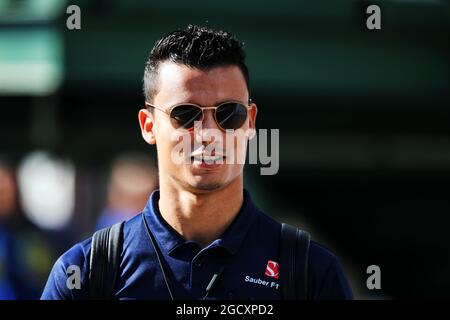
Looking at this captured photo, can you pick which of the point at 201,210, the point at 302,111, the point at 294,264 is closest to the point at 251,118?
the point at 201,210

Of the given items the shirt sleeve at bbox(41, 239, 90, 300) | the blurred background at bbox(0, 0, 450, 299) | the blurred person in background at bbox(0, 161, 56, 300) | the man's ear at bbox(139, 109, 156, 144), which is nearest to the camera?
the shirt sleeve at bbox(41, 239, 90, 300)

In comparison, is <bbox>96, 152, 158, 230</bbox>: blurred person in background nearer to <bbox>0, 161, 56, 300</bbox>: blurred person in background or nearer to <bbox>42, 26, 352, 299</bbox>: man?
<bbox>0, 161, 56, 300</bbox>: blurred person in background

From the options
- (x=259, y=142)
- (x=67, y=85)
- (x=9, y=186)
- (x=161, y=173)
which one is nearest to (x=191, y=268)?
(x=161, y=173)

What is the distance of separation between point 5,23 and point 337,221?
5262 mm

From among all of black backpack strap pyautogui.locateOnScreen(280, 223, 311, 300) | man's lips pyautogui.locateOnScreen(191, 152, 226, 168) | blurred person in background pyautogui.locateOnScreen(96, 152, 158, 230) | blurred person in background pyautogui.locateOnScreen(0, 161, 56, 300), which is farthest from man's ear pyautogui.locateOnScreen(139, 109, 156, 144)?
blurred person in background pyautogui.locateOnScreen(0, 161, 56, 300)

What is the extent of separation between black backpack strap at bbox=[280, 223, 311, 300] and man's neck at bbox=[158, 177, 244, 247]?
252 millimetres

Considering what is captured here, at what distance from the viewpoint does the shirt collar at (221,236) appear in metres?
3.14

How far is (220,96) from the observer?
10.1 ft

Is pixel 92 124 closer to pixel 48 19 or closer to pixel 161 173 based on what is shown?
pixel 48 19

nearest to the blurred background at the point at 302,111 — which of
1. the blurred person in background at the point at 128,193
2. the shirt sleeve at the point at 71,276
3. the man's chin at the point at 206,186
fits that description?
the blurred person in background at the point at 128,193

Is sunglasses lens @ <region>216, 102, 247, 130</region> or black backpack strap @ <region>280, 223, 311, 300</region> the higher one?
sunglasses lens @ <region>216, 102, 247, 130</region>

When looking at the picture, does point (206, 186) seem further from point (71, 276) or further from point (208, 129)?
point (71, 276)

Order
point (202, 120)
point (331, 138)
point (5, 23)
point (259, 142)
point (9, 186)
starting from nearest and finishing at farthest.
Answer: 1. point (202, 120)
2. point (259, 142)
3. point (9, 186)
4. point (5, 23)
5. point (331, 138)

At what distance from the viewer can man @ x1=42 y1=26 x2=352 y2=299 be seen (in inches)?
121
